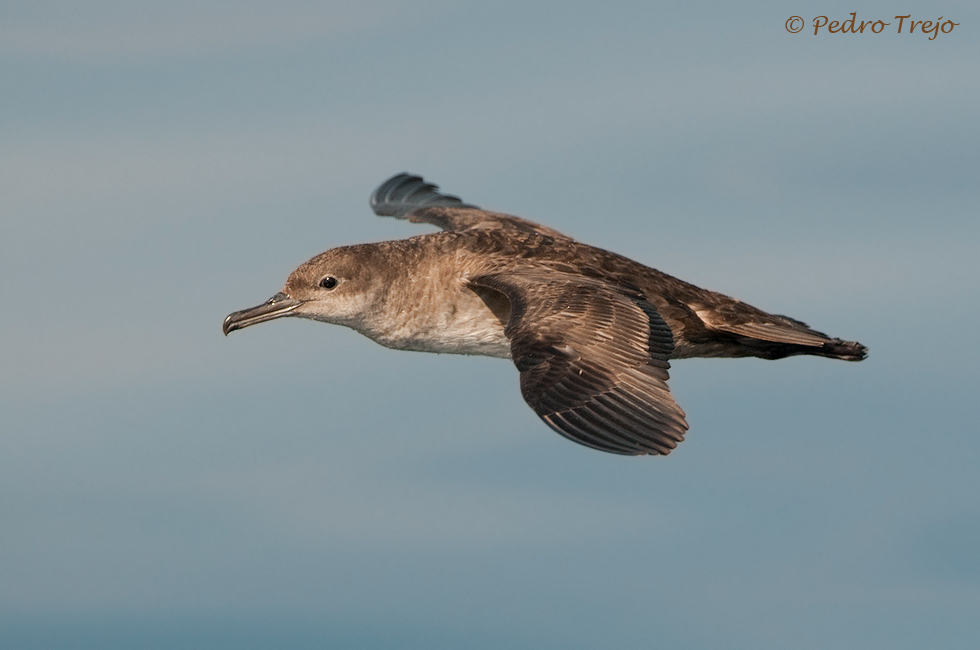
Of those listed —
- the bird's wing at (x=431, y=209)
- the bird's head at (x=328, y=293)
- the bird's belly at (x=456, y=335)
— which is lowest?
the bird's belly at (x=456, y=335)

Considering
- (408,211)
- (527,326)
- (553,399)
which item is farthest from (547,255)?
(408,211)

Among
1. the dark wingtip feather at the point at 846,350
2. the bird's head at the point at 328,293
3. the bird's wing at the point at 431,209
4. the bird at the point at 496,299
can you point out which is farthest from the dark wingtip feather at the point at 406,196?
the dark wingtip feather at the point at 846,350

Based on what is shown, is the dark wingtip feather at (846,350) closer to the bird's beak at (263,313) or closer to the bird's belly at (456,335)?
the bird's belly at (456,335)

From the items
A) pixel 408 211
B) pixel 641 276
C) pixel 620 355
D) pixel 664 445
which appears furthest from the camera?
pixel 408 211

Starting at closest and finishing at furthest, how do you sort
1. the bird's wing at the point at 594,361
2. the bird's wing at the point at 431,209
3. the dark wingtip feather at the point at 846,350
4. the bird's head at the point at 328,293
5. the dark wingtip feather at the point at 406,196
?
1. the bird's wing at the point at 594,361
2. the dark wingtip feather at the point at 846,350
3. the bird's head at the point at 328,293
4. the bird's wing at the point at 431,209
5. the dark wingtip feather at the point at 406,196

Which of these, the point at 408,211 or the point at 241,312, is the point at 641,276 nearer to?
the point at 241,312

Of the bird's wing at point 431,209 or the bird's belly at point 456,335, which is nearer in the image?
the bird's belly at point 456,335

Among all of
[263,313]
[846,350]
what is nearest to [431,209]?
[263,313]
